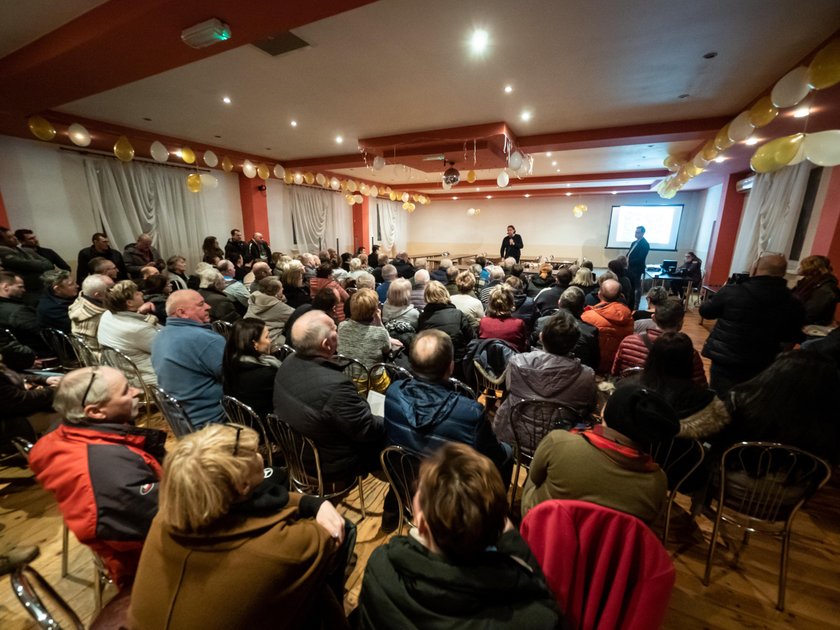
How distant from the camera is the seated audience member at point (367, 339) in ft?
7.81

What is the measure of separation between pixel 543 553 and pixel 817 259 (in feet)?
12.8

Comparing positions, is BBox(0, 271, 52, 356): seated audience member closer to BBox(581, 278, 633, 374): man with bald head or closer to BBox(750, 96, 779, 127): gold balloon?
BBox(581, 278, 633, 374): man with bald head

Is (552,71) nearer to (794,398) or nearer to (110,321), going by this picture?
(794,398)

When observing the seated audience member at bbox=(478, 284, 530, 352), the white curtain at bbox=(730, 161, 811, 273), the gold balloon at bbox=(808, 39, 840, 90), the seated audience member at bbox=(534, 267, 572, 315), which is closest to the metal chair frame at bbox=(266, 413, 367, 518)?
the seated audience member at bbox=(478, 284, 530, 352)

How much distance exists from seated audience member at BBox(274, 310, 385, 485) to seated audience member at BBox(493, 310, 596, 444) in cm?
80

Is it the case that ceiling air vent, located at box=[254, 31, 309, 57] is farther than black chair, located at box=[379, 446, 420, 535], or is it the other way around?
ceiling air vent, located at box=[254, 31, 309, 57]

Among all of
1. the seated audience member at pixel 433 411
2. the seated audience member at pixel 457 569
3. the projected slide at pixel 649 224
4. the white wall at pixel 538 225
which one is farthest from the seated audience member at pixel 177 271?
the projected slide at pixel 649 224

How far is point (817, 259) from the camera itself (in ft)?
9.81

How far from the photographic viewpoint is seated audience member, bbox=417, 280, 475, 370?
2.75 m

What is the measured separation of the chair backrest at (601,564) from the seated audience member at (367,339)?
1594 mm

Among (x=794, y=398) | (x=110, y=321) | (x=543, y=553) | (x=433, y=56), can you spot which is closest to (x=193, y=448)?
(x=543, y=553)

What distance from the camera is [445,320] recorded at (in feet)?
9.06

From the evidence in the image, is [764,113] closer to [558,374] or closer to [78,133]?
[558,374]

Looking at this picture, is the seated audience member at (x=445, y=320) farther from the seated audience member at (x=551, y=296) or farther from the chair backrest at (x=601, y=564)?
the chair backrest at (x=601, y=564)
